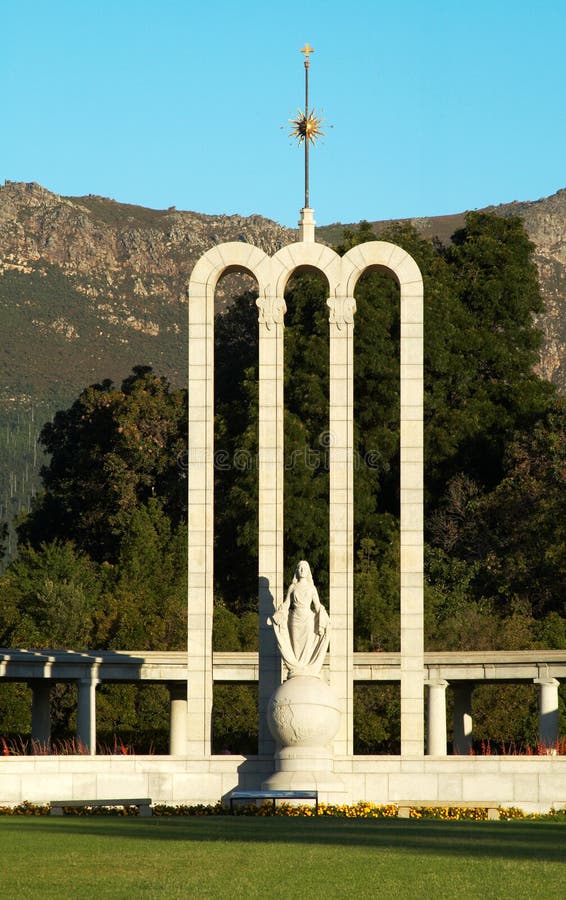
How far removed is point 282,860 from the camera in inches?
776

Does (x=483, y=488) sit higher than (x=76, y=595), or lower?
higher

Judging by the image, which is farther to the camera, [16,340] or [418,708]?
[16,340]

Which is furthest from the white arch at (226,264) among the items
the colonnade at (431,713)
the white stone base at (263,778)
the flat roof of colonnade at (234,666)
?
the flat roof of colonnade at (234,666)

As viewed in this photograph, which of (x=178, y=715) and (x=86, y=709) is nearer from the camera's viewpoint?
(x=86, y=709)

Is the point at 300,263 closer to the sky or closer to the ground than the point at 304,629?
closer to the sky

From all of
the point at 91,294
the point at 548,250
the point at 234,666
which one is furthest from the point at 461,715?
the point at 548,250

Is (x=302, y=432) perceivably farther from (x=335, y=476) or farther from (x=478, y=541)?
(x=335, y=476)

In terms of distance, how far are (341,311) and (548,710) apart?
42.8 ft

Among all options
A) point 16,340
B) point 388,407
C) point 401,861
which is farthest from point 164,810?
point 16,340

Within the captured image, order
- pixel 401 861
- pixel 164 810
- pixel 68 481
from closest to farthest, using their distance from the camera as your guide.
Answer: pixel 401 861 < pixel 164 810 < pixel 68 481

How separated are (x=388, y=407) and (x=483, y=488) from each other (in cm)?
582

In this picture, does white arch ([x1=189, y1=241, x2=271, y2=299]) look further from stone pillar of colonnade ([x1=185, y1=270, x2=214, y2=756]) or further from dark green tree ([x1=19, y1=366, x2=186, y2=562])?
dark green tree ([x1=19, y1=366, x2=186, y2=562])

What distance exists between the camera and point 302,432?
58.5m

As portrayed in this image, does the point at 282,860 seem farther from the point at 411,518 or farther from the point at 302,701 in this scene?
the point at 411,518
